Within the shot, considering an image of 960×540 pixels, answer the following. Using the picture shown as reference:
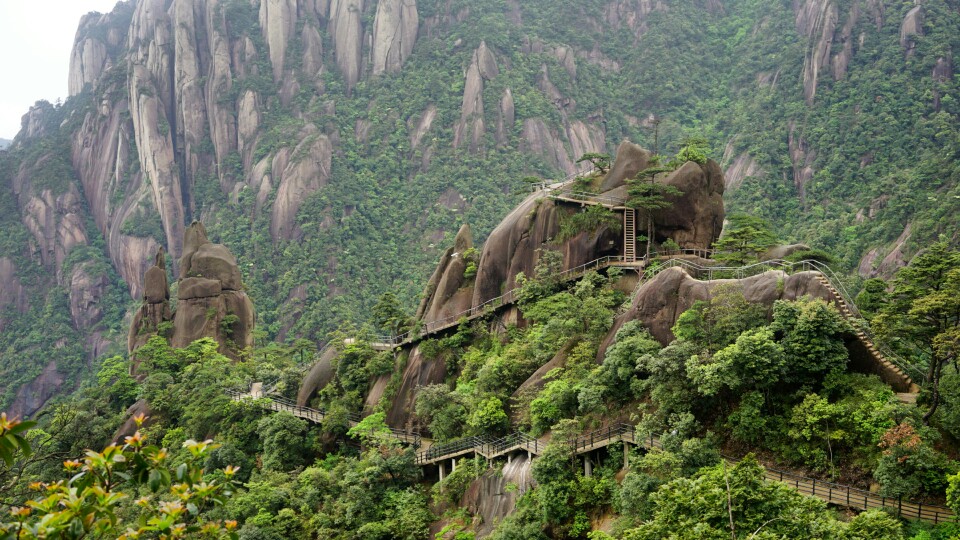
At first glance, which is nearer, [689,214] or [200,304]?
[689,214]

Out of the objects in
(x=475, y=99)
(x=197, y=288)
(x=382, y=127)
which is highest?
(x=475, y=99)

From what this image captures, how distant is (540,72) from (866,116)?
180 ft

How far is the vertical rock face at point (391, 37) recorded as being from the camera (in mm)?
139125

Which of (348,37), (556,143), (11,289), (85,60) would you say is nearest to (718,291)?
(556,143)

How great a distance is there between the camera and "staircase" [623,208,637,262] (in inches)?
1623

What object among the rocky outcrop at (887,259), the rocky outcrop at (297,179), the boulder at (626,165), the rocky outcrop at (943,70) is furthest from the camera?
the rocky outcrop at (297,179)

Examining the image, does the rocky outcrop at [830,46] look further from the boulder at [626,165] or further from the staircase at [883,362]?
the staircase at [883,362]

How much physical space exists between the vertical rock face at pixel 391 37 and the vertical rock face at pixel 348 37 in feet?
9.96

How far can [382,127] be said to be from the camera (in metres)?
131

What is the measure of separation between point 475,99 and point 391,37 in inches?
832

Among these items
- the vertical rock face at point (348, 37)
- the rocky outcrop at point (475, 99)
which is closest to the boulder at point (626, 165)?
the rocky outcrop at point (475, 99)

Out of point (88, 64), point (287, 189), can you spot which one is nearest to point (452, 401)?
point (287, 189)

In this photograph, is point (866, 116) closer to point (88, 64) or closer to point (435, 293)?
point (435, 293)

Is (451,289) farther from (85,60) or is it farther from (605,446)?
A: (85,60)
